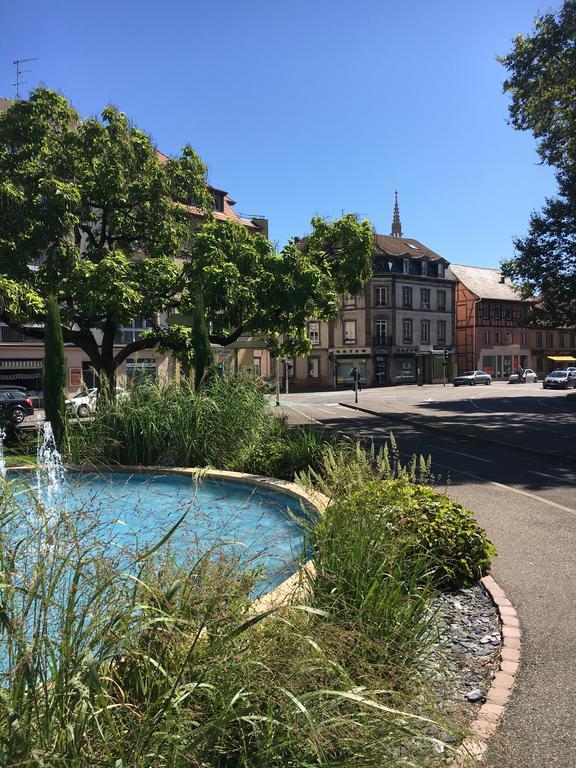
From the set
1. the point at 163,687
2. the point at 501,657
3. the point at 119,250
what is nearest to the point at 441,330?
the point at 119,250

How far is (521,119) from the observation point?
24844 mm

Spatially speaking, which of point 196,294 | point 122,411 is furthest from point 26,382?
point 122,411

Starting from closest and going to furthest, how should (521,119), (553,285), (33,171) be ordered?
(33,171)
(521,119)
(553,285)

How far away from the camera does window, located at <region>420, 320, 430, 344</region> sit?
63.5 metres

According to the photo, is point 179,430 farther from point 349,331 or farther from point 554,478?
point 349,331

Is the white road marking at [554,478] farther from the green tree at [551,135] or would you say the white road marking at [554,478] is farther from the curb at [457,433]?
the green tree at [551,135]

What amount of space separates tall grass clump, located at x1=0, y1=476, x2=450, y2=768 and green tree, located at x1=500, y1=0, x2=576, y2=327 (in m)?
25.4

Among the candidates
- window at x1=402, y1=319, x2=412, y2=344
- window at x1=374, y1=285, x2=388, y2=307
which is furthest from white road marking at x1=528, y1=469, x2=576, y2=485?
window at x1=402, y1=319, x2=412, y2=344

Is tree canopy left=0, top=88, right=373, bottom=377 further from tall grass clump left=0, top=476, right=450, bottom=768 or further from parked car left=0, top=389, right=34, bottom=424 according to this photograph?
tall grass clump left=0, top=476, right=450, bottom=768

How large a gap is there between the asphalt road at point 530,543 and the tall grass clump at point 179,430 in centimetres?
270

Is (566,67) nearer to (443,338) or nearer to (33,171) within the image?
(33,171)

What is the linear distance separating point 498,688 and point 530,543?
11.8ft

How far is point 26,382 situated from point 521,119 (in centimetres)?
3006

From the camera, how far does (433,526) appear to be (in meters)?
5.20
